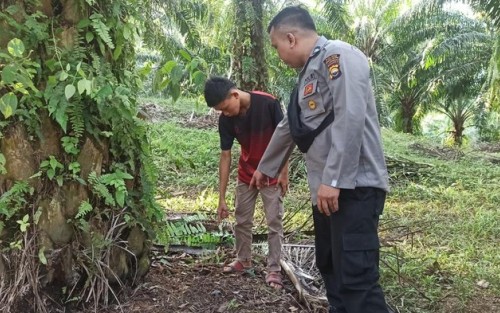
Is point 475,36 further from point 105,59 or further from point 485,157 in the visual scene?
point 105,59

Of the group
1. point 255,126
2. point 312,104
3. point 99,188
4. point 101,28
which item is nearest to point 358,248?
point 312,104

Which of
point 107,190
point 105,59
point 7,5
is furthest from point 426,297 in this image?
point 7,5

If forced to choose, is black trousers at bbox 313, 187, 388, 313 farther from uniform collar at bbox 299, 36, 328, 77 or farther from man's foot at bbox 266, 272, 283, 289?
man's foot at bbox 266, 272, 283, 289

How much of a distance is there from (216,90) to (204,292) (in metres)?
1.39

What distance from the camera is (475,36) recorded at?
1386 cm

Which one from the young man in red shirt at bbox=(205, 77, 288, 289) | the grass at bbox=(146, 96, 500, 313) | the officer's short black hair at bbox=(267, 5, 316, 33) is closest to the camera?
the officer's short black hair at bbox=(267, 5, 316, 33)

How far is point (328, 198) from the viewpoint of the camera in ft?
7.98

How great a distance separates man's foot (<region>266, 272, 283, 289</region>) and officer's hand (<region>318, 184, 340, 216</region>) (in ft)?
4.29

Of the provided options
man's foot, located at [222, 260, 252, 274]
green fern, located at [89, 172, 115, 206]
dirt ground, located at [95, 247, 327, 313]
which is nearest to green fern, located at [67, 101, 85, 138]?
green fern, located at [89, 172, 115, 206]

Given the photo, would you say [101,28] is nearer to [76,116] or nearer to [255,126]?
[76,116]

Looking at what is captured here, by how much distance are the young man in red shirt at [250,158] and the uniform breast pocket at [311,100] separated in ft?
3.51

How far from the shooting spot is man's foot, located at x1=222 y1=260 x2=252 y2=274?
3873 millimetres

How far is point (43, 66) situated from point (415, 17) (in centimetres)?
1233

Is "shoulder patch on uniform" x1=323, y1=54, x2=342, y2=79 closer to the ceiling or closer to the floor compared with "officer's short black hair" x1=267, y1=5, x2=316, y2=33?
closer to the floor
